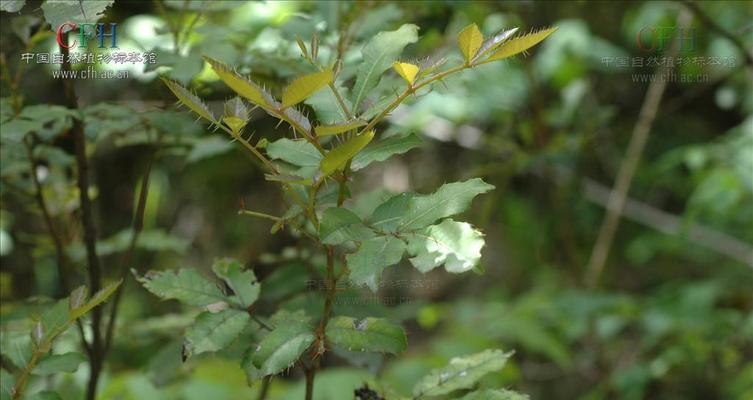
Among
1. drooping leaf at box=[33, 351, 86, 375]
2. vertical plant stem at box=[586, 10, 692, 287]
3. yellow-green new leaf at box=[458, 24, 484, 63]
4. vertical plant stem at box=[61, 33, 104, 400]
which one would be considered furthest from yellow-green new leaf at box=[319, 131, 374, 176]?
vertical plant stem at box=[586, 10, 692, 287]

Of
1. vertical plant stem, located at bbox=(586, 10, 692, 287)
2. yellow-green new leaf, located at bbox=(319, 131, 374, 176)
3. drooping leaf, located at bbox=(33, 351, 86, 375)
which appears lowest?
drooping leaf, located at bbox=(33, 351, 86, 375)

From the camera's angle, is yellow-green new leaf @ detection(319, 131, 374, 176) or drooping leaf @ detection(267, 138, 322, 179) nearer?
yellow-green new leaf @ detection(319, 131, 374, 176)

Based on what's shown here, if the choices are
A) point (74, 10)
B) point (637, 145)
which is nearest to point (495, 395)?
point (74, 10)

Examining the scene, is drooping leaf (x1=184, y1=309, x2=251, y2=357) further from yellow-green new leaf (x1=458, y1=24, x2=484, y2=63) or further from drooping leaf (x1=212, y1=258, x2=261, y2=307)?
yellow-green new leaf (x1=458, y1=24, x2=484, y2=63)

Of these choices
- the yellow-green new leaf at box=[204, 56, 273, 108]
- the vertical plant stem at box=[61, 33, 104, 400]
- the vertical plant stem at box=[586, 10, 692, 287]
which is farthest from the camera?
the vertical plant stem at box=[586, 10, 692, 287]

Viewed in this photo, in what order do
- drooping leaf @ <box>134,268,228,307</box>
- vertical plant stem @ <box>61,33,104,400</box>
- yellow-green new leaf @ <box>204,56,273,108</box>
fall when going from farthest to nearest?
vertical plant stem @ <box>61,33,104,400</box> → drooping leaf @ <box>134,268,228,307</box> → yellow-green new leaf @ <box>204,56,273,108</box>

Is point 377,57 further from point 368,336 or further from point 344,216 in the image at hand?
point 368,336

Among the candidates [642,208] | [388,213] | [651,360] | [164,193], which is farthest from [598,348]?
[164,193]

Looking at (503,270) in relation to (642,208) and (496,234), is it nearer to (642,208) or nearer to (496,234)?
(496,234)

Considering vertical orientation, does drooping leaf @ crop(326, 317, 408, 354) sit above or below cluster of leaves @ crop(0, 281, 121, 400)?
above
